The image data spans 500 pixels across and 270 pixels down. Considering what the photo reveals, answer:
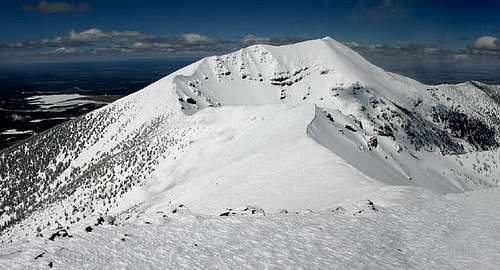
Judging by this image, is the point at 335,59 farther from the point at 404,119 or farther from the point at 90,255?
the point at 90,255

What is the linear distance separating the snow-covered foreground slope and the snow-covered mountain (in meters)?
4.62

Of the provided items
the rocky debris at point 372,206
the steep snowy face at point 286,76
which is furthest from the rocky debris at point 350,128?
the rocky debris at point 372,206

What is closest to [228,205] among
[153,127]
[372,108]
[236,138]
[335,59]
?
[236,138]

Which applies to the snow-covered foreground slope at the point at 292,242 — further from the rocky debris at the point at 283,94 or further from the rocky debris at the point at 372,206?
the rocky debris at the point at 283,94

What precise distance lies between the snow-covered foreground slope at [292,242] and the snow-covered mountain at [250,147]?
462 centimetres

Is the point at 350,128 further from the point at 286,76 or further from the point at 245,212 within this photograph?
the point at 286,76

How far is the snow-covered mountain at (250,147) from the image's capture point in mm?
40906

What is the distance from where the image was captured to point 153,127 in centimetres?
11162

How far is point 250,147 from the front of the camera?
62.3m

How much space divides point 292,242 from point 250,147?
4428 cm

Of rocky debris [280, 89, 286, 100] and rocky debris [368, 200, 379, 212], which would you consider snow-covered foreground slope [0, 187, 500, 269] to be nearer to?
rocky debris [368, 200, 379, 212]

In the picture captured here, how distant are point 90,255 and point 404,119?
149739 mm

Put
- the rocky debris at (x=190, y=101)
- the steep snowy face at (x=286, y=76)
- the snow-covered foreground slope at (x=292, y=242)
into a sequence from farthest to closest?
the steep snowy face at (x=286, y=76), the rocky debris at (x=190, y=101), the snow-covered foreground slope at (x=292, y=242)

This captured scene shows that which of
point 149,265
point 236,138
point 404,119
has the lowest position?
point 404,119
